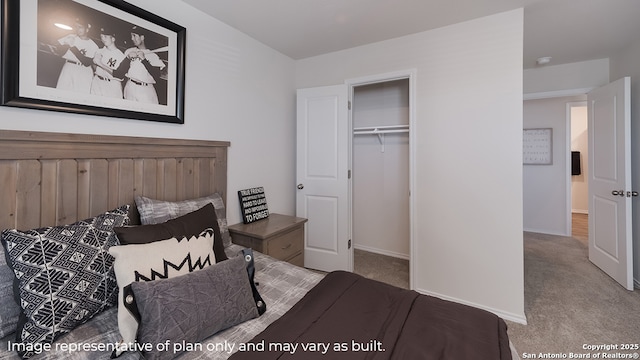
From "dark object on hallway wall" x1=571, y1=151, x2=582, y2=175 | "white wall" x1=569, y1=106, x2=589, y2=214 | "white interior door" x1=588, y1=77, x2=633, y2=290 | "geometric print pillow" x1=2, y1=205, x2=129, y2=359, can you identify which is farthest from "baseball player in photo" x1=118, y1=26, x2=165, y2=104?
"white wall" x1=569, y1=106, x2=589, y2=214

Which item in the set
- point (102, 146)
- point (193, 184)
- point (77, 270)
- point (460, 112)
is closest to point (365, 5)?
point (460, 112)

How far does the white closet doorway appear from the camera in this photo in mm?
3379

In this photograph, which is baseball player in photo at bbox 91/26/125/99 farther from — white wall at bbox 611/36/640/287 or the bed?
white wall at bbox 611/36/640/287

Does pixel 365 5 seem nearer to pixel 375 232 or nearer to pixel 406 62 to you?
pixel 406 62

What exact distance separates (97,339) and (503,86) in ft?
9.49

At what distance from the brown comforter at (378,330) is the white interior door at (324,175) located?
1642 millimetres

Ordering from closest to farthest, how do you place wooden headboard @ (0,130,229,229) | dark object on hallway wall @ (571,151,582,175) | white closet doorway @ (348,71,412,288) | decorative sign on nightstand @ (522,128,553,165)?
wooden headboard @ (0,130,229,229), white closet doorway @ (348,71,412,288), decorative sign on nightstand @ (522,128,553,165), dark object on hallway wall @ (571,151,582,175)

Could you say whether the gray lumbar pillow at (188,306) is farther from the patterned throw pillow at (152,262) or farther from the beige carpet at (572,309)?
the beige carpet at (572,309)

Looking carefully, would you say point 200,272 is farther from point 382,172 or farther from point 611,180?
point 611,180

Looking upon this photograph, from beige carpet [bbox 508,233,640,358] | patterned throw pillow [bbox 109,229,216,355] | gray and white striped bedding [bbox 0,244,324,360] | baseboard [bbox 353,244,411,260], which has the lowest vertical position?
beige carpet [bbox 508,233,640,358]

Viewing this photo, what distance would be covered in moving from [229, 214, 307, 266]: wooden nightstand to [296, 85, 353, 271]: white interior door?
1.63 feet

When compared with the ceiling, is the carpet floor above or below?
below

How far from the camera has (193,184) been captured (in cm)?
203

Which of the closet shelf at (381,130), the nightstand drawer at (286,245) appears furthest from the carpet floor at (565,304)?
the closet shelf at (381,130)
